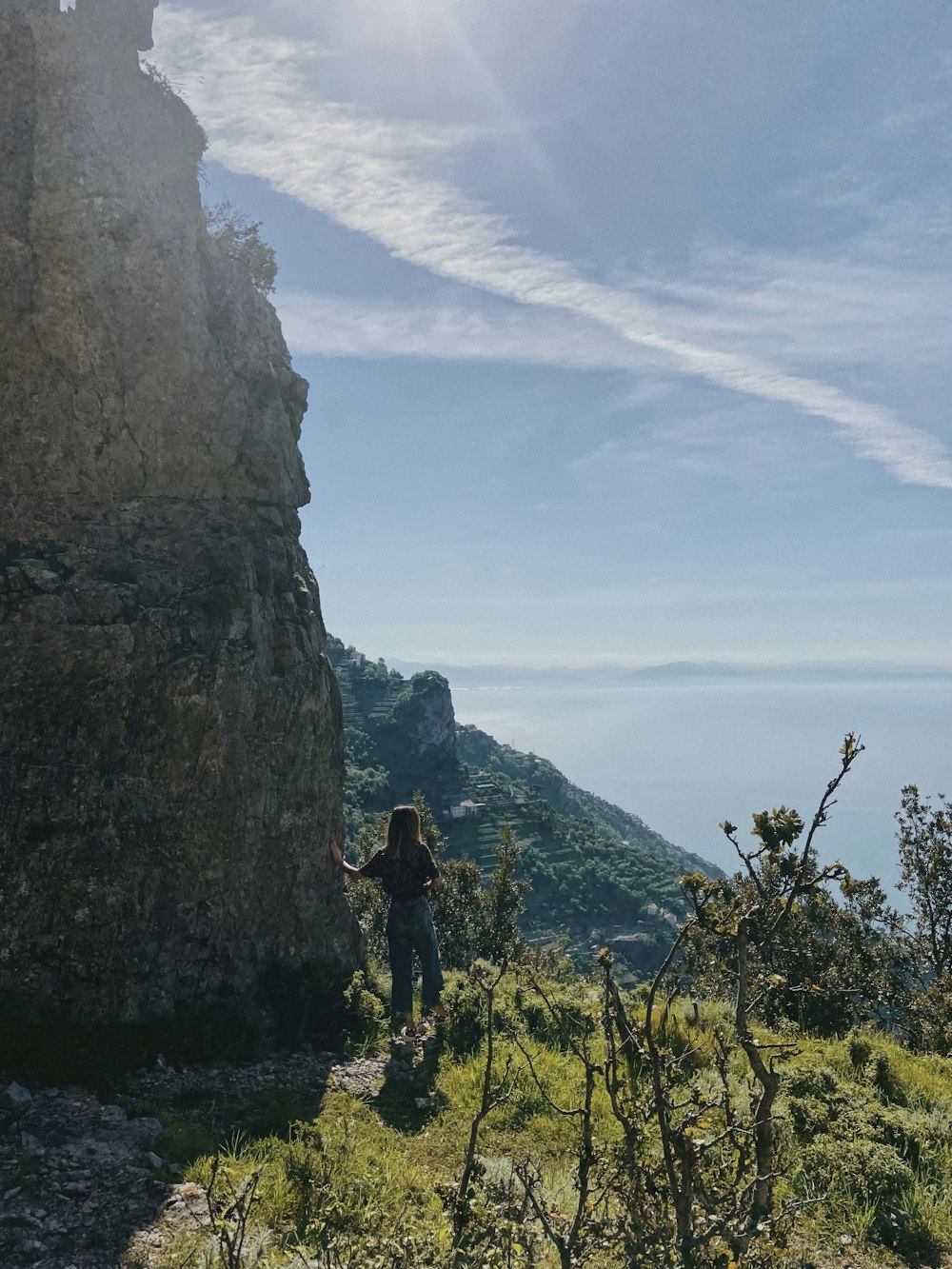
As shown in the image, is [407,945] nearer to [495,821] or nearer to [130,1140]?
[130,1140]

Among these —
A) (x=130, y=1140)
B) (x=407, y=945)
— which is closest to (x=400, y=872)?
(x=407, y=945)

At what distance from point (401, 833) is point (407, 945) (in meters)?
1.74

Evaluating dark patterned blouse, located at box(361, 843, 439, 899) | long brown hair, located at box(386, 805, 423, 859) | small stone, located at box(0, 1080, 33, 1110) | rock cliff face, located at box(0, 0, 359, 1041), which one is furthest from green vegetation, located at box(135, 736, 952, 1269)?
rock cliff face, located at box(0, 0, 359, 1041)

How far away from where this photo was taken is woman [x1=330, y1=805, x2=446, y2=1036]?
37.0ft

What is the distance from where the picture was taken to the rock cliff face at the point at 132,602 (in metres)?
9.61

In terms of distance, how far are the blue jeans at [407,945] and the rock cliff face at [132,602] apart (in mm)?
1302

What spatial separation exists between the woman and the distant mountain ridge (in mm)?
66529

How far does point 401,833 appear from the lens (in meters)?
11.3

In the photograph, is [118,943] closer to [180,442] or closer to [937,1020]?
[180,442]

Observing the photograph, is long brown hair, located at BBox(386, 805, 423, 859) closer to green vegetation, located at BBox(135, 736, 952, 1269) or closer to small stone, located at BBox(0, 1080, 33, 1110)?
green vegetation, located at BBox(135, 736, 952, 1269)

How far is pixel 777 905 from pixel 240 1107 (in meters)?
6.82

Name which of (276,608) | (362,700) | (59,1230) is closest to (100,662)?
(276,608)

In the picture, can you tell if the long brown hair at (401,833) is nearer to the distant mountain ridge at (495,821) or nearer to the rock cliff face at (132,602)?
the rock cliff face at (132,602)

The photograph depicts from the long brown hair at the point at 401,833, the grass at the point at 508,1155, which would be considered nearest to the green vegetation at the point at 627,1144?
the grass at the point at 508,1155
